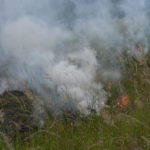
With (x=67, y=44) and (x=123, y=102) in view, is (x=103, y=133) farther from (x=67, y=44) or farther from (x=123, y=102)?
(x=67, y=44)

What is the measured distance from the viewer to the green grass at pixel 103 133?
3.22 m

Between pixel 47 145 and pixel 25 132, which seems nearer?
pixel 47 145

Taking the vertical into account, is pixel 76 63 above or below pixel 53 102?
above

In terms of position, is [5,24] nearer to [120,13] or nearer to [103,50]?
[103,50]

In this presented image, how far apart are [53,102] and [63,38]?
3.63 feet

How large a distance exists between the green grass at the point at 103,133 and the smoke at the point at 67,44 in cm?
28

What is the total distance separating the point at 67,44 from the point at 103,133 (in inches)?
78.5

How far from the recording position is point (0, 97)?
4.49 metres

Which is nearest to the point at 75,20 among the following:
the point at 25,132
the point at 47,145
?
the point at 25,132

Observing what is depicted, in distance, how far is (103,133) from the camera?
3.47 m

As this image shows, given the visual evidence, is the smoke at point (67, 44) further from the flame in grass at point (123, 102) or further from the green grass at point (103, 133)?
the green grass at point (103, 133)

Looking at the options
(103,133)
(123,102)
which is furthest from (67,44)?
(103,133)

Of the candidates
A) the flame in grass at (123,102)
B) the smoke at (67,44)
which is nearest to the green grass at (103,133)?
the flame in grass at (123,102)

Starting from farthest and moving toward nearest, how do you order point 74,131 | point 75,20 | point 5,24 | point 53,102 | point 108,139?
point 75,20 → point 5,24 → point 53,102 → point 74,131 → point 108,139
